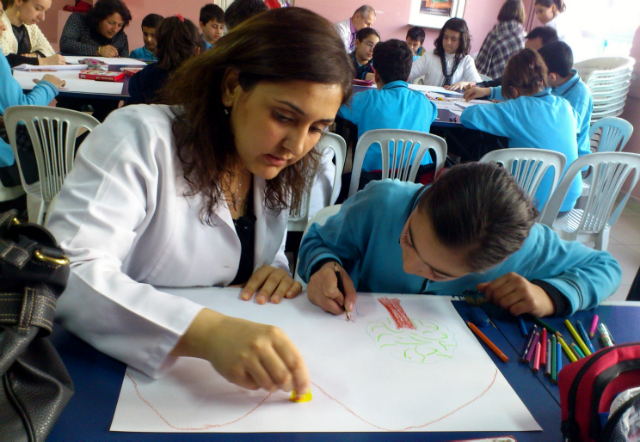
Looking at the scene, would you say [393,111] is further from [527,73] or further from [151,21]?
[151,21]

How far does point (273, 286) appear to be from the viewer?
921 millimetres

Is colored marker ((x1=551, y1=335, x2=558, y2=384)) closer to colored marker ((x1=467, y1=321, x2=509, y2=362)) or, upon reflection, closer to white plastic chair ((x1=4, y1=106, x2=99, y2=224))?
colored marker ((x1=467, y1=321, x2=509, y2=362))

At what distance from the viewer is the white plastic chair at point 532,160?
2.09 meters

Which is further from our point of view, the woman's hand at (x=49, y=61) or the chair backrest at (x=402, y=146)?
the woman's hand at (x=49, y=61)

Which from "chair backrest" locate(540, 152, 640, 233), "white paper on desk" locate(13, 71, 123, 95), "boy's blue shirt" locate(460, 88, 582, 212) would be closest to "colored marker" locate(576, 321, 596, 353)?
"chair backrest" locate(540, 152, 640, 233)

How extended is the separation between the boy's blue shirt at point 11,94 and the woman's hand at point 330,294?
5.97 feet

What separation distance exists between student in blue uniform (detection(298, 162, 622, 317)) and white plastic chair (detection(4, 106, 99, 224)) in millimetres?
1294

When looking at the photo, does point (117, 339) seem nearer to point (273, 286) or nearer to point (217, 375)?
point (217, 375)

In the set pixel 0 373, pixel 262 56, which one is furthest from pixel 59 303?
pixel 262 56

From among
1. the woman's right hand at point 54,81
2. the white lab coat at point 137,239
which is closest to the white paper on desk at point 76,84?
the woman's right hand at point 54,81

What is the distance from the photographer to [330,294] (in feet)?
2.85

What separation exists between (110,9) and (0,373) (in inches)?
189

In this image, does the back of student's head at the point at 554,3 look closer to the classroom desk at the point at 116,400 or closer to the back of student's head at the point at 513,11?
the back of student's head at the point at 513,11

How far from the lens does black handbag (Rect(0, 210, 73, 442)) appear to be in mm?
466
